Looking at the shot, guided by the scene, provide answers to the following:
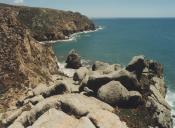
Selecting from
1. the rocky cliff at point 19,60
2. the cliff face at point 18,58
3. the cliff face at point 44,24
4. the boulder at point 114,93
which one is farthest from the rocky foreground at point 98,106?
the cliff face at point 44,24

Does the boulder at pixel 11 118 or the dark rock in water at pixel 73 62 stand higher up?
the boulder at pixel 11 118

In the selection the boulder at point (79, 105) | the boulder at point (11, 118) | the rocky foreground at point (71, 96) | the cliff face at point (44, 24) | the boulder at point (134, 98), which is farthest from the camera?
the cliff face at point (44, 24)

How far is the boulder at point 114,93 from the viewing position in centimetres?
3494

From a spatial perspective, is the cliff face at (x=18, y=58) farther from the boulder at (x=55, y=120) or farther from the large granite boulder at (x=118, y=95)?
the boulder at (x=55, y=120)

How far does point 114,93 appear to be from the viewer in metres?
35.1

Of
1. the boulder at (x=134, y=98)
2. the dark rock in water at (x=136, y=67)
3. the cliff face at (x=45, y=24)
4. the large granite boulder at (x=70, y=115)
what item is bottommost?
the cliff face at (x=45, y=24)

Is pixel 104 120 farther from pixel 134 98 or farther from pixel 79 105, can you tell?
pixel 134 98

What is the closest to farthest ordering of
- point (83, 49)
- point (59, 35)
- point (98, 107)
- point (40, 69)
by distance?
1. point (98, 107)
2. point (40, 69)
3. point (83, 49)
4. point (59, 35)

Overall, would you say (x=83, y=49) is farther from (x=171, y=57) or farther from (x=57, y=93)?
(x=57, y=93)

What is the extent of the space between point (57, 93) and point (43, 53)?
110ft

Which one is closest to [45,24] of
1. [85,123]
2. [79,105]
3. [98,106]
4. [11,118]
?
[11,118]

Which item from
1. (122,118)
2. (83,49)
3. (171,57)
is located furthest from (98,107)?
(83,49)

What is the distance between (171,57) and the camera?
394 ft

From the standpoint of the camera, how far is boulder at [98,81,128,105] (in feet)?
115
